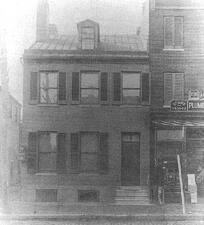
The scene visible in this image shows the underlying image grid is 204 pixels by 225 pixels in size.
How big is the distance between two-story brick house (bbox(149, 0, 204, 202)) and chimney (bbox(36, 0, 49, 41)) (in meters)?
5.86

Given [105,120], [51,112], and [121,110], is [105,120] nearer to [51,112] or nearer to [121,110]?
[121,110]

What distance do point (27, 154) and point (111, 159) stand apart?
13.7ft

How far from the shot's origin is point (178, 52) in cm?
2600

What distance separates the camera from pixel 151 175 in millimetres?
25453

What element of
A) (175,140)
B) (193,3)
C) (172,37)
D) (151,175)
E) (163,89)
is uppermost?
(193,3)

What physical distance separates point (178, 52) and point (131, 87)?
3089 millimetres

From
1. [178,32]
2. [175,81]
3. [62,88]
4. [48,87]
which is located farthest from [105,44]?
[175,81]

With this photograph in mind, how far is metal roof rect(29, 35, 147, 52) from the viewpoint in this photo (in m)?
26.2

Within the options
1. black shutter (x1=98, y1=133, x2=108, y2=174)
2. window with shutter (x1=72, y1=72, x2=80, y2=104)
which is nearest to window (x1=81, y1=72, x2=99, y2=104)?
window with shutter (x1=72, y1=72, x2=80, y2=104)

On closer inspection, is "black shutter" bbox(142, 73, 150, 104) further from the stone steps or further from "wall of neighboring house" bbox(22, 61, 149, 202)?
the stone steps

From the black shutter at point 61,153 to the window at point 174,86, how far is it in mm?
5565

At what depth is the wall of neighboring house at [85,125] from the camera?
25.0 meters

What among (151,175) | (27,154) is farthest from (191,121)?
(27,154)

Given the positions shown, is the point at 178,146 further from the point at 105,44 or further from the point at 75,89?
the point at 105,44
